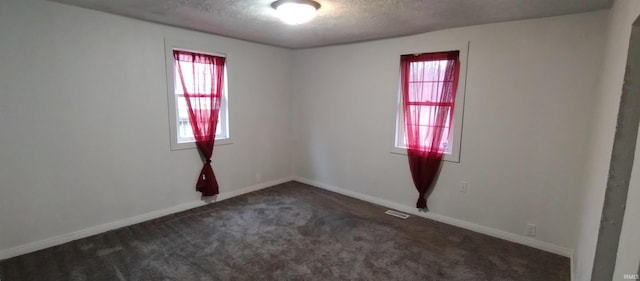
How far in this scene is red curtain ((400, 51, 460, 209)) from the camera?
327cm

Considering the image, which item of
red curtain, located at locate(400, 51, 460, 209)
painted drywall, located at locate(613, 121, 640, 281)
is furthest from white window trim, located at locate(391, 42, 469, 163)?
painted drywall, located at locate(613, 121, 640, 281)

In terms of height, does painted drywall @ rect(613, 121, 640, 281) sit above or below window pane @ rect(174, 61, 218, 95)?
below

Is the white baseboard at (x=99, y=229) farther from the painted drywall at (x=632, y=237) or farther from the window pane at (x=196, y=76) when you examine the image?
the painted drywall at (x=632, y=237)

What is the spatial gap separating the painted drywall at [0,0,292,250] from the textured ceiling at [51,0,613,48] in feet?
1.01

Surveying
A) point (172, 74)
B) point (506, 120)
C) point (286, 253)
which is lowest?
point (286, 253)

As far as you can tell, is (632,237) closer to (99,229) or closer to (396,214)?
(396,214)

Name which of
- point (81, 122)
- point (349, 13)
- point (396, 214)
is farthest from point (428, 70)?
point (81, 122)

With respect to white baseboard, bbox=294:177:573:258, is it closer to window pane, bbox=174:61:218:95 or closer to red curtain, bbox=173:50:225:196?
red curtain, bbox=173:50:225:196

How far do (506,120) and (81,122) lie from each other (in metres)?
4.07

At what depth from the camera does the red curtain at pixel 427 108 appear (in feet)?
10.7

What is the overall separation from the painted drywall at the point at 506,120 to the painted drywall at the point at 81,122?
2059 mm

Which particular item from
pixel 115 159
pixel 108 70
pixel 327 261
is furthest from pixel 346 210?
pixel 108 70

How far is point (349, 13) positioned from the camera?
2.69 metres

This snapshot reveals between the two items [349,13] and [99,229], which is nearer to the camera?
[349,13]
